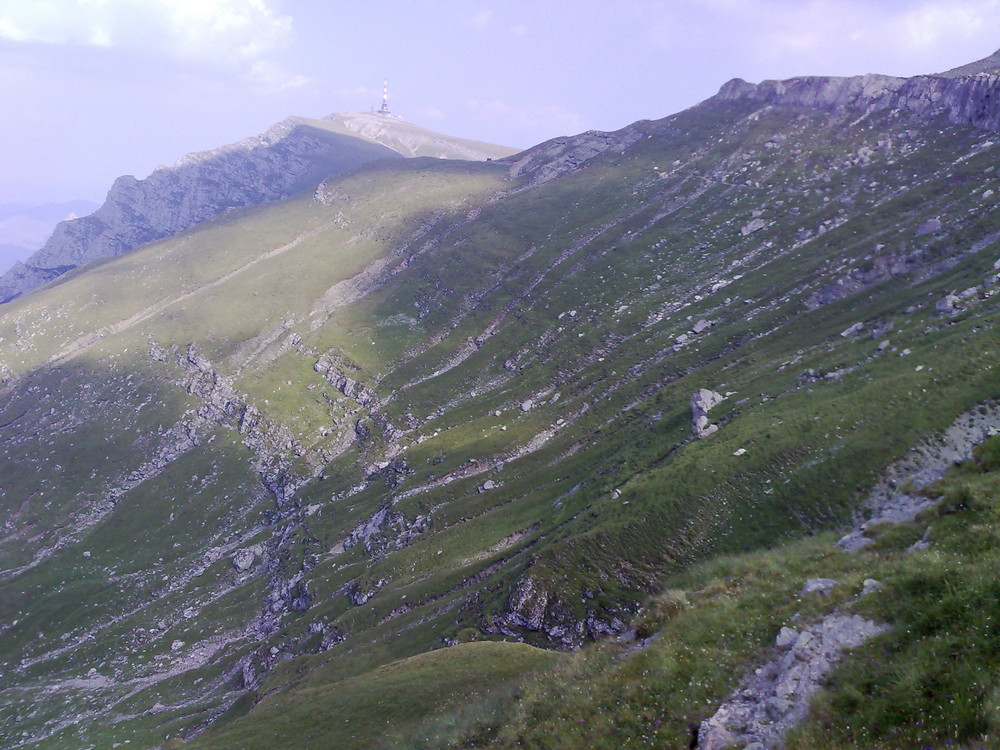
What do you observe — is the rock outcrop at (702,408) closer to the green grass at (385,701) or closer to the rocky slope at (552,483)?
the rocky slope at (552,483)

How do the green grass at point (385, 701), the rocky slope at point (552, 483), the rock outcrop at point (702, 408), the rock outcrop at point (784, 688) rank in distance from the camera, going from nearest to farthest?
the rock outcrop at point (784, 688) < the green grass at point (385, 701) < the rocky slope at point (552, 483) < the rock outcrop at point (702, 408)

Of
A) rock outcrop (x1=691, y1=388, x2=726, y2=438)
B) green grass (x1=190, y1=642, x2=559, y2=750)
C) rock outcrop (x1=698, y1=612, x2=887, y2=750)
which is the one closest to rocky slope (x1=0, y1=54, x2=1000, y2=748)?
rock outcrop (x1=691, y1=388, x2=726, y2=438)

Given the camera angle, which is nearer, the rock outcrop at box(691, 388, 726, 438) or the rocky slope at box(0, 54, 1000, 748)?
the rocky slope at box(0, 54, 1000, 748)

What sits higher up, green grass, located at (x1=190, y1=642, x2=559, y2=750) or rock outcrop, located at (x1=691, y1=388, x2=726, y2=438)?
rock outcrop, located at (x1=691, y1=388, x2=726, y2=438)

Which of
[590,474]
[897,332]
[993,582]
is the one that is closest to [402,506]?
[590,474]

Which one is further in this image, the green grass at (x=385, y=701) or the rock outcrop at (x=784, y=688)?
the green grass at (x=385, y=701)

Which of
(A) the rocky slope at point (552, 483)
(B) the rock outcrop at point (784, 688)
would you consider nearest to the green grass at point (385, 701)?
(A) the rocky slope at point (552, 483)

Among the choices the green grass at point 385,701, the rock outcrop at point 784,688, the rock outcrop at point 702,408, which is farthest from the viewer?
the rock outcrop at point 702,408

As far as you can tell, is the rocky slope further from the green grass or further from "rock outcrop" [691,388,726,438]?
the green grass

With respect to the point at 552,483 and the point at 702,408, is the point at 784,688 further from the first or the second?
the point at 552,483

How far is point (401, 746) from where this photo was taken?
2995 centimetres

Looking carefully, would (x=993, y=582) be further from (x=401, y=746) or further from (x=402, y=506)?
(x=402, y=506)

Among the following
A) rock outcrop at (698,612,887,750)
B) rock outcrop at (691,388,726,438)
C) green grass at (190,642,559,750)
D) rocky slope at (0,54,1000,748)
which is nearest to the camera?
rock outcrop at (698,612,887,750)

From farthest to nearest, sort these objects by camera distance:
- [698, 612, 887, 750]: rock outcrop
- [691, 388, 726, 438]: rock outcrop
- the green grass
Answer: [691, 388, 726, 438]: rock outcrop → the green grass → [698, 612, 887, 750]: rock outcrop
